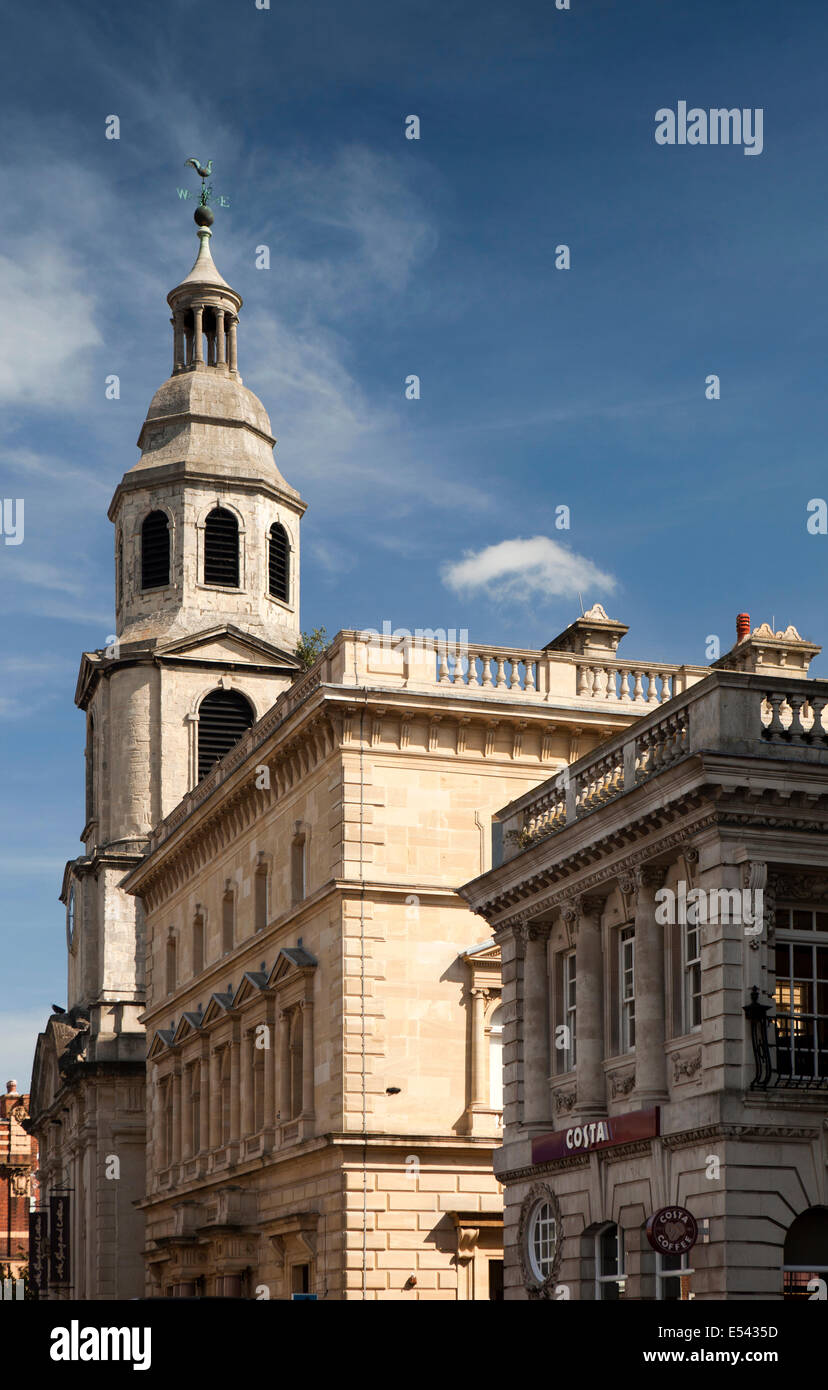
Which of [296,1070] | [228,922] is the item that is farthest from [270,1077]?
[228,922]

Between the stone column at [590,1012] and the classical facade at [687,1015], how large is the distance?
3 cm

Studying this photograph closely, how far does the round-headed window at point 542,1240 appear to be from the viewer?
119 ft

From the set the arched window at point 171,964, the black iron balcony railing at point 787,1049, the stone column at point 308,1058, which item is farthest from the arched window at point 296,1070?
the black iron balcony railing at point 787,1049

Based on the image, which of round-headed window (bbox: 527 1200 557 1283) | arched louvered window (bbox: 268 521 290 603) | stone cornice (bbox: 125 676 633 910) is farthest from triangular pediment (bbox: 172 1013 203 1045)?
round-headed window (bbox: 527 1200 557 1283)

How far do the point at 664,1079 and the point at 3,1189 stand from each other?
336 feet

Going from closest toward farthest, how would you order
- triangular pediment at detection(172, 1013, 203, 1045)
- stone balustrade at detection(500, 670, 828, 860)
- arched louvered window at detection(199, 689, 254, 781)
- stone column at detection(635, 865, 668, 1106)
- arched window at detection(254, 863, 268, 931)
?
stone balustrade at detection(500, 670, 828, 860) < stone column at detection(635, 865, 668, 1106) < arched window at detection(254, 863, 268, 931) < triangular pediment at detection(172, 1013, 203, 1045) < arched louvered window at detection(199, 689, 254, 781)

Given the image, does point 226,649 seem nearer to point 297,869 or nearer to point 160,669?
point 160,669

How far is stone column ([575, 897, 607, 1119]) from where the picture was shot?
3491 centimetres

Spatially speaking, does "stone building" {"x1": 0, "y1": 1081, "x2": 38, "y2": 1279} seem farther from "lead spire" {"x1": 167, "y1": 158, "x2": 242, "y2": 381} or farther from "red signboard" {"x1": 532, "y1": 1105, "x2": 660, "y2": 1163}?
"red signboard" {"x1": 532, "y1": 1105, "x2": 660, "y2": 1163}

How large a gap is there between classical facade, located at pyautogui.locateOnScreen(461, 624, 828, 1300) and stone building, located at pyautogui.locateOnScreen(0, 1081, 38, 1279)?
311ft

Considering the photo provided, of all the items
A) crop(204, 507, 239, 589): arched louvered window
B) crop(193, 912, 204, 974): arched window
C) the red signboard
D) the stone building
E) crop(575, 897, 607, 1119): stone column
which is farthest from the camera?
the stone building

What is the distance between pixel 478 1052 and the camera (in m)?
46.4

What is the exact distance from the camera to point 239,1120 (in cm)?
5406
